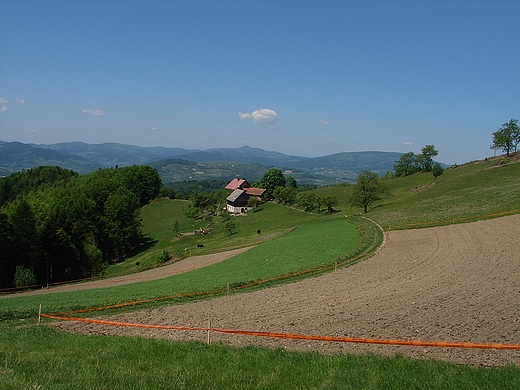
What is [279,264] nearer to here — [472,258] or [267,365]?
[472,258]

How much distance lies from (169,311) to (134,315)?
1673 millimetres

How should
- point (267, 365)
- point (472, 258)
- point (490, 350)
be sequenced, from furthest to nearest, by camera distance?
point (472, 258) < point (490, 350) < point (267, 365)

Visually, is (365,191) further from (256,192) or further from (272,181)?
(272,181)

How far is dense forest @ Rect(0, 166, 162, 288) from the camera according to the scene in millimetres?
45094

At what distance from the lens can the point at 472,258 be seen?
26.7 metres

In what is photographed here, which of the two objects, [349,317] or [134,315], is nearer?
[349,317]

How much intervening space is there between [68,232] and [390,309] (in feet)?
149

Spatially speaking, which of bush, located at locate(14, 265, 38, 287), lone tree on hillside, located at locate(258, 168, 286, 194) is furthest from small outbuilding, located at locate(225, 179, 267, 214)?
bush, located at locate(14, 265, 38, 287)

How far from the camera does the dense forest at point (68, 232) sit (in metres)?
45.1

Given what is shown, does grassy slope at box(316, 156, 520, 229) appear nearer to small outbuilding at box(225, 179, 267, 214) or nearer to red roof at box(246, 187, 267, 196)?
small outbuilding at box(225, 179, 267, 214)

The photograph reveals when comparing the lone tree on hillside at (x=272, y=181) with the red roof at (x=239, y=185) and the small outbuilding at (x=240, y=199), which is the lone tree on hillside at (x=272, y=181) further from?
the small outbuilding at (x=240, y=199)

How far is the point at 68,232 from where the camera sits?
5109 centimetres

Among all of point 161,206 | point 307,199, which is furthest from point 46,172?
point 307,199

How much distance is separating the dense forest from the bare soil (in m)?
32.4
